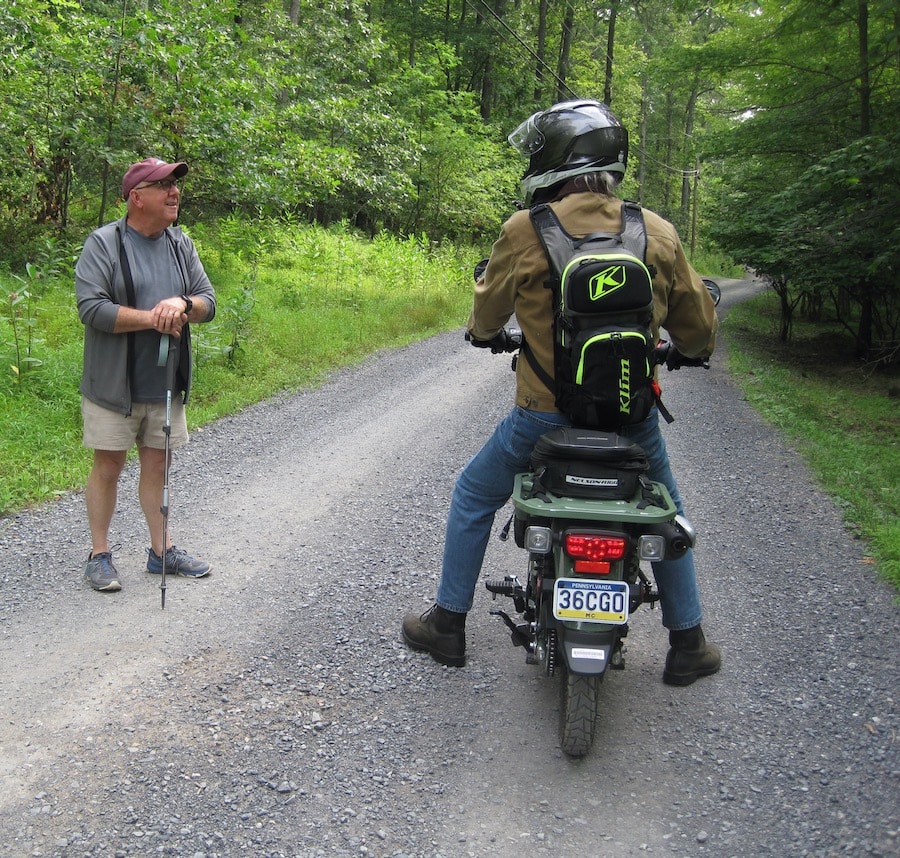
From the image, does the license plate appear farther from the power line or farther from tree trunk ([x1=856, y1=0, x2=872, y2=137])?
the power line

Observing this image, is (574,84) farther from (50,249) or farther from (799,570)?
(799,570)

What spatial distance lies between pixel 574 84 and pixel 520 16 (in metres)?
3.47

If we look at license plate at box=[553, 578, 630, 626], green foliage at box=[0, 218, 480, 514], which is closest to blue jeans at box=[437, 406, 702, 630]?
license plate at box=[553, 578, 630, 626]

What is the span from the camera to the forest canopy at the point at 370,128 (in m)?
9.21

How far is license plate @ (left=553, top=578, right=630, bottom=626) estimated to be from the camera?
2.72 m

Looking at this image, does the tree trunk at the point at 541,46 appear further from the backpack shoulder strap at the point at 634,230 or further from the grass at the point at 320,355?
the backpack shoulder strap at the point at 634,230

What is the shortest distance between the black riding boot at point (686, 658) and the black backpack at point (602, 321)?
3.48 feet

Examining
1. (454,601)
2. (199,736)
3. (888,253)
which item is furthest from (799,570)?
(888,253)

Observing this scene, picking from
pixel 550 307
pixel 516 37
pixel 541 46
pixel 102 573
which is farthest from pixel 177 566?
pixel 541 46

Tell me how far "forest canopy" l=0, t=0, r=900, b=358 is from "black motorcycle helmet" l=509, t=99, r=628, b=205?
7203mm

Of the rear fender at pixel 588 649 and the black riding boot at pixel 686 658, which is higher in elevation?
the rear fender at pixel 588 649

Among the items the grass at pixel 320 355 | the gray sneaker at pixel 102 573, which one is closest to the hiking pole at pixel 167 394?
the gray sneaker at pixel 102 573

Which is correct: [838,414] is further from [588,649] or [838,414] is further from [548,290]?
[588,649]

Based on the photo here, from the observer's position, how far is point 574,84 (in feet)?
113
